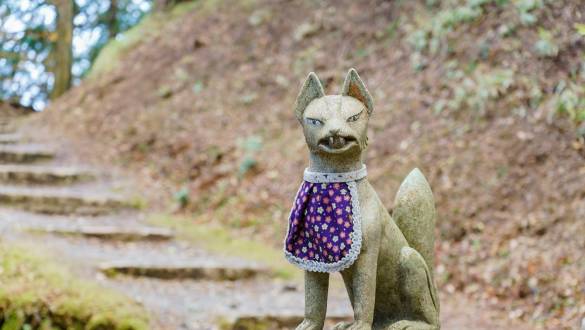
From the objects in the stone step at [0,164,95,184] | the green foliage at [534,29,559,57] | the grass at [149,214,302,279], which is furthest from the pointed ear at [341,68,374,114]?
the stone step at [0,164,95,184]

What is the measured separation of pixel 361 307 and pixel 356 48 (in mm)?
7360

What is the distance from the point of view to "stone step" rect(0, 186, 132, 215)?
741cm

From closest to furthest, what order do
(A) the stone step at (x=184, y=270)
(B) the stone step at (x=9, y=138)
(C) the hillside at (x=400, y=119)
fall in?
(C) the hillside at (x=400, y=119), (A) the stone step at (x=184, y=270), (B) the stone step at (x=9, y=138)

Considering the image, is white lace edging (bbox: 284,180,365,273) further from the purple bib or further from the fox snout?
the fox snout

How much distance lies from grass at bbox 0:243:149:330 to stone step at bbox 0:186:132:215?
2.50 metres

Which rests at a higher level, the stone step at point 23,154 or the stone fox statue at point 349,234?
the stone step at point 23,154

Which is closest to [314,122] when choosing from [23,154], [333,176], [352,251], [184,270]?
[333,176]

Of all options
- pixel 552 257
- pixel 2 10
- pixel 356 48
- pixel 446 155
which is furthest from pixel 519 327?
pixel 2 10

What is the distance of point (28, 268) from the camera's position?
4961 millimetres

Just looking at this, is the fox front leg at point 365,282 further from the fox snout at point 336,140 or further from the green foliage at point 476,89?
the green foliage at point 476,89

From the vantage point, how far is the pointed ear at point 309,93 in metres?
2.71

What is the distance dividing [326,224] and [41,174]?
6.79 meters

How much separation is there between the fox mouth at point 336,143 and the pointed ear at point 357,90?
0.23 meters

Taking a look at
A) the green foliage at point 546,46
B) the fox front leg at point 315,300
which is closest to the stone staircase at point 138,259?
the fox front leg at point 315,300
